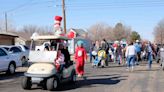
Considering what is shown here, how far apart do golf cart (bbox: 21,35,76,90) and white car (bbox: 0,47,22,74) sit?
5598 millimetres

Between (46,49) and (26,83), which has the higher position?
(46,49)

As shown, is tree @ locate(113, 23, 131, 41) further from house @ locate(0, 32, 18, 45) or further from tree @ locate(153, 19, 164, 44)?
house @ locate(0, 32, 18, 45)

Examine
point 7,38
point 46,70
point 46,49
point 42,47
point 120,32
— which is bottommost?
point 46,70

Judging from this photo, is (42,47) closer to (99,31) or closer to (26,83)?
(26,83)

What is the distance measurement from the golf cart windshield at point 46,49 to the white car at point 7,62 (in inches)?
213

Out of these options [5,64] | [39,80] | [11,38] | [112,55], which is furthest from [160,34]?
[39,80]

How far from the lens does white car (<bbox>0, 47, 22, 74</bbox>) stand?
68.6ft

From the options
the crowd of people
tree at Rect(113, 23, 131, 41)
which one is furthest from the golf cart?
tree at Rect(113, 23, 131, 41)

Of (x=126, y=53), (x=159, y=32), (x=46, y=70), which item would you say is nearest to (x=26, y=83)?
(x=46, y=70)

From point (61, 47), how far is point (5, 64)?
669cm

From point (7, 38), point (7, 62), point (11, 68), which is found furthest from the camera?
point (7, 38)

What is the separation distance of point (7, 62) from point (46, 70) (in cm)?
783

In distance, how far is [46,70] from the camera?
14.1 m

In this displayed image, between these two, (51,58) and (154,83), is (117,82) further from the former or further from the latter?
(51,58)
